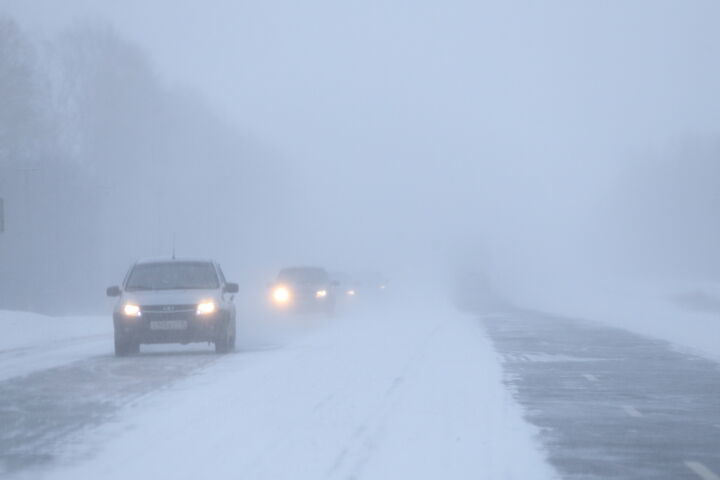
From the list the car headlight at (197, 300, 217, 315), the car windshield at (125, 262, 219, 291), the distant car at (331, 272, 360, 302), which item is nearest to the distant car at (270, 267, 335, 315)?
the distant car at (331, 272, 360, 302)

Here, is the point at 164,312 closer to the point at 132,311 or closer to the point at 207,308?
the point at 132,311

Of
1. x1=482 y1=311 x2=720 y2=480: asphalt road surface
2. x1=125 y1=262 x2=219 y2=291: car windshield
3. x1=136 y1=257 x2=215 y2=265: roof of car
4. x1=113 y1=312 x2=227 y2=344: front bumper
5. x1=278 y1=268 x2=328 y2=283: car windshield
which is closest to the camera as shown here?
x1=482 y1=311 x2=720 y2=480: asphalt road surface

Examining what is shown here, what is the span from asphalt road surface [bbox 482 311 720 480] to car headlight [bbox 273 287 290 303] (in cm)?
1536

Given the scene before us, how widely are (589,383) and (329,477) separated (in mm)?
8284

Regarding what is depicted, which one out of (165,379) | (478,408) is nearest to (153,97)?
(165,379)

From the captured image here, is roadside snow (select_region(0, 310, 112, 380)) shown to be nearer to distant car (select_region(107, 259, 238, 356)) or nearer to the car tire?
distant car (select_region(107, 259, 238, 356))

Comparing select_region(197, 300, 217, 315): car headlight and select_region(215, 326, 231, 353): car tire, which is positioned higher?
select_region(197, 300, 217, 315): car headlight

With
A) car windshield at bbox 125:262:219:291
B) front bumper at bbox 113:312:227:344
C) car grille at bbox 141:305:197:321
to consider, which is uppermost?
car windshield at bbox 125:262:219:291

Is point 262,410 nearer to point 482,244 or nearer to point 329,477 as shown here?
point 329,477

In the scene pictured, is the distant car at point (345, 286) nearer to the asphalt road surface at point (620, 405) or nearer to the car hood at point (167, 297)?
the asphalt road surface at point (620, 405)

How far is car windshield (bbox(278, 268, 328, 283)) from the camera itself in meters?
42.2

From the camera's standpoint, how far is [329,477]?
30.5ft

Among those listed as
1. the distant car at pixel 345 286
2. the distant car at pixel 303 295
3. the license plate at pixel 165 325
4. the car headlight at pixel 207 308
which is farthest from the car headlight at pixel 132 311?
the distant car at pixel 345 286

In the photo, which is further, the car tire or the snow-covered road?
the car tire
